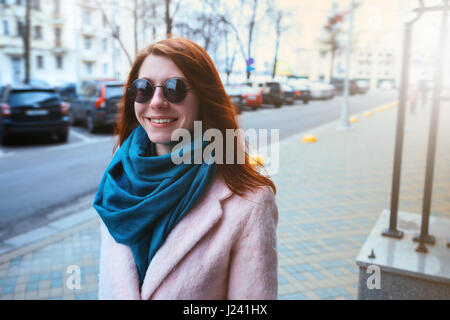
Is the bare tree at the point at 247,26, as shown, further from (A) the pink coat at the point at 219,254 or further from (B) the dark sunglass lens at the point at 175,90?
(A) the pink coat at the point at 219,254

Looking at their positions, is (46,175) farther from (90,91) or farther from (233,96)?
(90,91)

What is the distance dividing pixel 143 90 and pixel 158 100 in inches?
3.1

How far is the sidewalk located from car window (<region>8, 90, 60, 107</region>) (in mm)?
7054

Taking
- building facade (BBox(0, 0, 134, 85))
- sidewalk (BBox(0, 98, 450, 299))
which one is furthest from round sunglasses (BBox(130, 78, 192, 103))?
building facade (BBox(0, 0, 134, 85))

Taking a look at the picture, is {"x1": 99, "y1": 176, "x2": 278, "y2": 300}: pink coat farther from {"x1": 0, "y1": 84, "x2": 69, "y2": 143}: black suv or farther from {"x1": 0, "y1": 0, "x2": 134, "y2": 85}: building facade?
{"x1": 0, "y1": 0, "x2": 134, "y2": 85}: building facade

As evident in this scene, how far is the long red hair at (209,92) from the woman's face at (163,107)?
0.08 feet

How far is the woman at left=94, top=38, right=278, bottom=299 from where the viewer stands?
53.8 inches

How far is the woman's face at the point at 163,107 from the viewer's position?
1.46m

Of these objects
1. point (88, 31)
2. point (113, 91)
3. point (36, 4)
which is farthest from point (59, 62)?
point (113, 91)

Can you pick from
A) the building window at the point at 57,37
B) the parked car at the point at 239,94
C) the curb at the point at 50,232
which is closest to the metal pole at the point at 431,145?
the parked car at the point at 239,94

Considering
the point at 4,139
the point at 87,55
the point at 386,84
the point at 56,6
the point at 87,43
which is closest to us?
the point at 4,139

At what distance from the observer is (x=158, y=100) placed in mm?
1457
